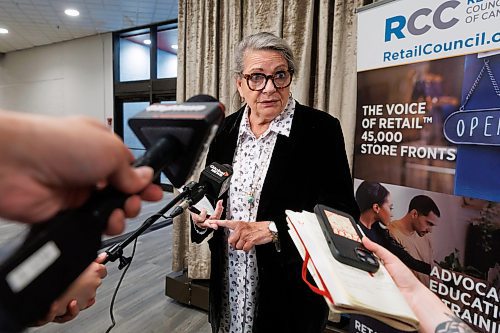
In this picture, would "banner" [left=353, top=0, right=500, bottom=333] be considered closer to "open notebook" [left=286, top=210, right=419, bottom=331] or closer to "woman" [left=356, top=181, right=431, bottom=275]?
"woman" [left=356, top=181, right=431, bottom=275]

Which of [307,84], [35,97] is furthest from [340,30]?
[35,97]

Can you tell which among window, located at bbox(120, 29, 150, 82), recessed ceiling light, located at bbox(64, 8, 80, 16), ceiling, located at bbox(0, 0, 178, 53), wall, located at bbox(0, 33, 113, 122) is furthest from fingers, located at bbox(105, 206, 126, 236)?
wall, located at bbox(0, 33, 113, 122)

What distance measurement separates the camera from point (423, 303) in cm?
68

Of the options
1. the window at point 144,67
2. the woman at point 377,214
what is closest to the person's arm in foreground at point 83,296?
the woman at point 377,214

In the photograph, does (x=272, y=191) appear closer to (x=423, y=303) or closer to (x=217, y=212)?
(x=217, y=212)

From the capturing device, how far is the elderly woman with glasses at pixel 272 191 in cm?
111

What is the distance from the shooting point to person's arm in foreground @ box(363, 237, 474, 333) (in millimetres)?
632

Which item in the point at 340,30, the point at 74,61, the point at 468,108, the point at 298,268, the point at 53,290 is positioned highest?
the point at 74,61

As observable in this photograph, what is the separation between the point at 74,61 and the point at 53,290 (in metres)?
6.97

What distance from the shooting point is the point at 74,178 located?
285mm

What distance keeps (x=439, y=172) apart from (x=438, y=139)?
0.46ft

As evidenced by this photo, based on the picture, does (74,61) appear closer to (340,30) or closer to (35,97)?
(35,97)

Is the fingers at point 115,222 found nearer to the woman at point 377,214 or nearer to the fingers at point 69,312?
the fingers at point 69,312

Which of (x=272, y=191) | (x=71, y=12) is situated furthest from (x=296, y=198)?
(x=71, y=12)
